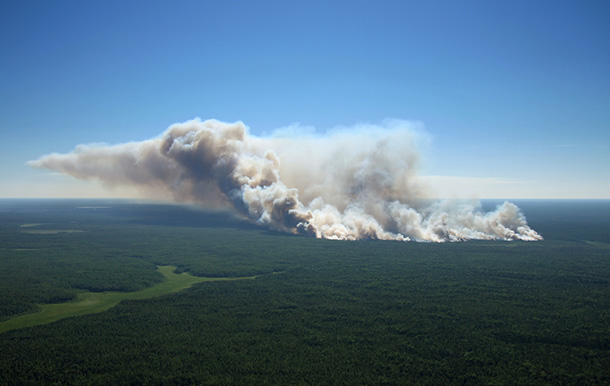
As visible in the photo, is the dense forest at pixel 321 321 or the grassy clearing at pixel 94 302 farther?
the grassy clearing at pixel 94 302

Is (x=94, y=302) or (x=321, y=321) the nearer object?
(x=321, y=321)

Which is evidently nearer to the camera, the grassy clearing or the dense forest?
the dense forest

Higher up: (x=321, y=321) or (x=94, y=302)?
(x=94, y=302)

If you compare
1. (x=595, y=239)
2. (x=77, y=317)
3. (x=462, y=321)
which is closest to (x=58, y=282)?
(x=77, y=317)

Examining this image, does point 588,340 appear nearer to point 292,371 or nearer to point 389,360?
point 389,360
